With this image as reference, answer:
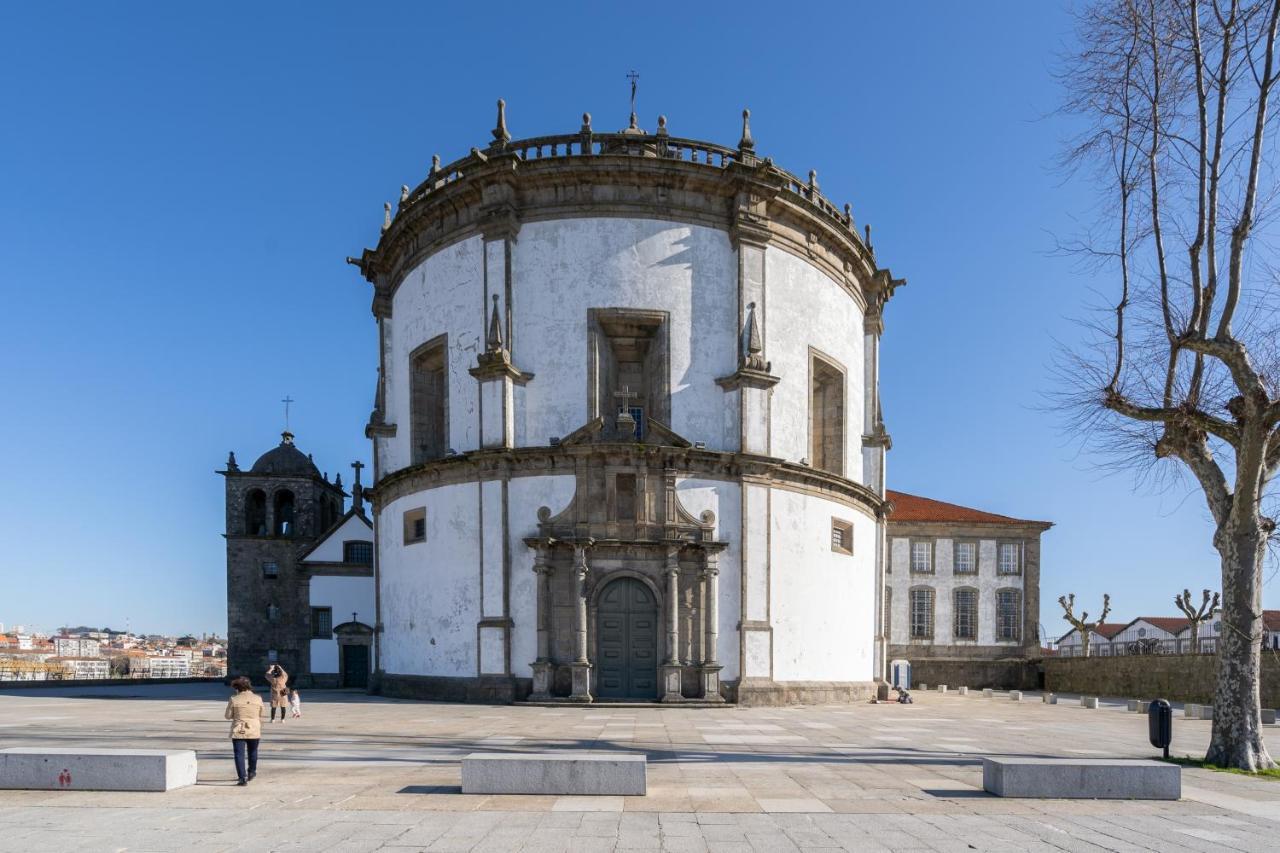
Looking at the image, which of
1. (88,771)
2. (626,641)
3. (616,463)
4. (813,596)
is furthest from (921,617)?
(88,771)

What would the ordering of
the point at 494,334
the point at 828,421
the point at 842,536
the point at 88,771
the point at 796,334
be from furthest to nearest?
the point at 828,421 → the point at 842,536 → the point at 796,334 → the point at 494,334 → the point at 88,771

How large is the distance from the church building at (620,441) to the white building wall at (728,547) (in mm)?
61

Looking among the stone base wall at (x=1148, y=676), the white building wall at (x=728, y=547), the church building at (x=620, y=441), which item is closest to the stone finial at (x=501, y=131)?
the church building at (x=620, y=441)

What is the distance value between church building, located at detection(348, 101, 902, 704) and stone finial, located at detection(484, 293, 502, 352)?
0.33ft

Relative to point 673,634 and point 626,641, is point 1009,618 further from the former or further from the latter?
point 626,641

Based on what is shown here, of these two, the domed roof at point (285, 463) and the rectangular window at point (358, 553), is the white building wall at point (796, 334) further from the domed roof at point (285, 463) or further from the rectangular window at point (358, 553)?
the domed roof at point (285, 463)

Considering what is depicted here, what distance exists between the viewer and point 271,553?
118 ft

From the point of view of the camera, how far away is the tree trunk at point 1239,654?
1149 cm

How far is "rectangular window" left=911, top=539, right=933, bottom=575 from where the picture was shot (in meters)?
45.0

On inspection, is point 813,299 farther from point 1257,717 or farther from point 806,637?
point 1257,717

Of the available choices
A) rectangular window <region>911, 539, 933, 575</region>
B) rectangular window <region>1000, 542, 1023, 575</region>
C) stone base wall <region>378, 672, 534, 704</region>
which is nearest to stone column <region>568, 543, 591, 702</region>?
stone base wall <region>378, 672, 534, 704</region>

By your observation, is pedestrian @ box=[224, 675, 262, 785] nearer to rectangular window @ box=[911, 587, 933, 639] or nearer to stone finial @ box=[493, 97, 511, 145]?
stone finial @ box=[493, 97, 511, 145]

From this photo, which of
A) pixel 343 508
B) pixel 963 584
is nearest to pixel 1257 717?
pixel 963 584

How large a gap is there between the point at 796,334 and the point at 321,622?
22.0 m
